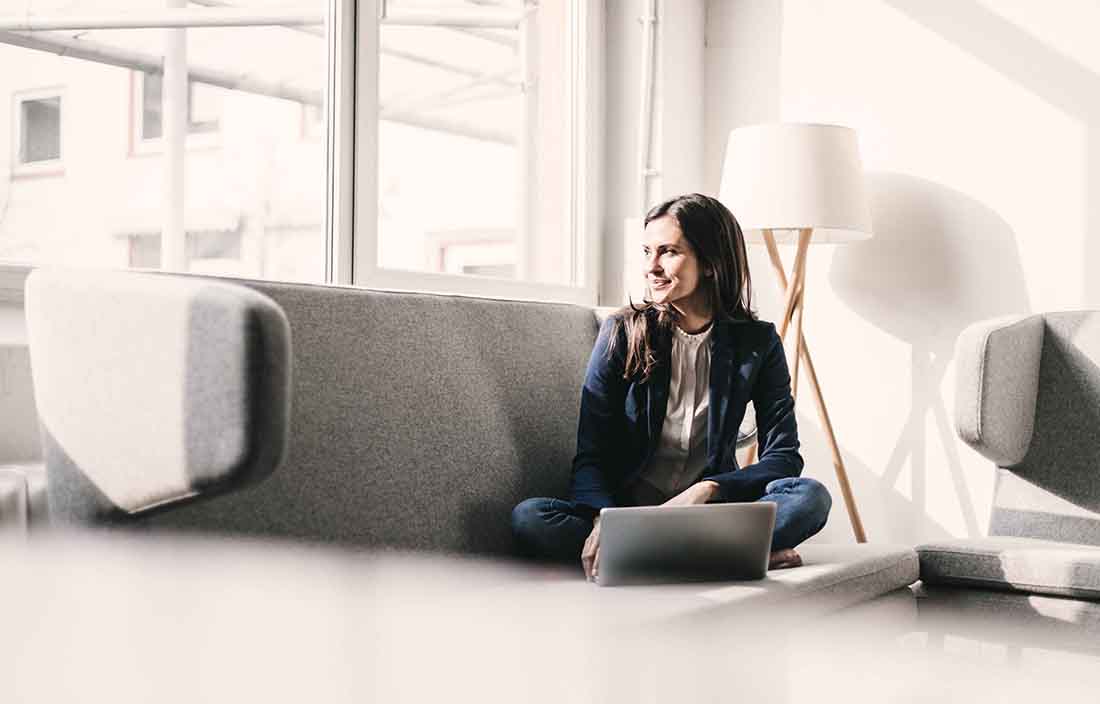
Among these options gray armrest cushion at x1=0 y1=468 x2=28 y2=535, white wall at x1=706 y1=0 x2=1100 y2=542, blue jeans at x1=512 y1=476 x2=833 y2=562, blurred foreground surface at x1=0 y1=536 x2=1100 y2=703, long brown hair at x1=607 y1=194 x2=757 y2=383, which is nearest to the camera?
blurred foreground surface at x1=0 y1=536 x2=1100 y2=703

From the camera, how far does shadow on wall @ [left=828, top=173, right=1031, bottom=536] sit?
10.5ft

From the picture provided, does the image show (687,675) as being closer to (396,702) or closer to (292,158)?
(396,702)

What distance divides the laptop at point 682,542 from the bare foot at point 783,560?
168 millimetres

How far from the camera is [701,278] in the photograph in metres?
2.14

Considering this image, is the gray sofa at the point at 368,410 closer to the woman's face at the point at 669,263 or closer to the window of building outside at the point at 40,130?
the woman's face at the point at 669,263

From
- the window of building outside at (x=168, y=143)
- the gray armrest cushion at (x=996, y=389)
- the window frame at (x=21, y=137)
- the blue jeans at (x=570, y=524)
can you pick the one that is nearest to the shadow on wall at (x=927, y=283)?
the gray armrest cushion at (x=996, y=389)

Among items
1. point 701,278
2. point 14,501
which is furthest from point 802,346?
point 14,501

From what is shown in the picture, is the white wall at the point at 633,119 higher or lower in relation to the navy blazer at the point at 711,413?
higher

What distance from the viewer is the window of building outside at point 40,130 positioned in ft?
6.71

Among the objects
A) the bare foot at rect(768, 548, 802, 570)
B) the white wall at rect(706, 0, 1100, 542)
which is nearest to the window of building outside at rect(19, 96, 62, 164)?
the bare foot at rect(768, 548, 802, 570)

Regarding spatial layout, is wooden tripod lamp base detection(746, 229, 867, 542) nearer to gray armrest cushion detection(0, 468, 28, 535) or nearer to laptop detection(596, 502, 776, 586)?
laptop detection(596, 502, 776, 586)

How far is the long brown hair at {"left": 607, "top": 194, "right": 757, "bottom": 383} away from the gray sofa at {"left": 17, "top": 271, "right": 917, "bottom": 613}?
184 millimetres

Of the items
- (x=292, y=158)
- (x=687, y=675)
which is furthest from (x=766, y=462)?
(x=292, y=158)

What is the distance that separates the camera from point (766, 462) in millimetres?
2000
